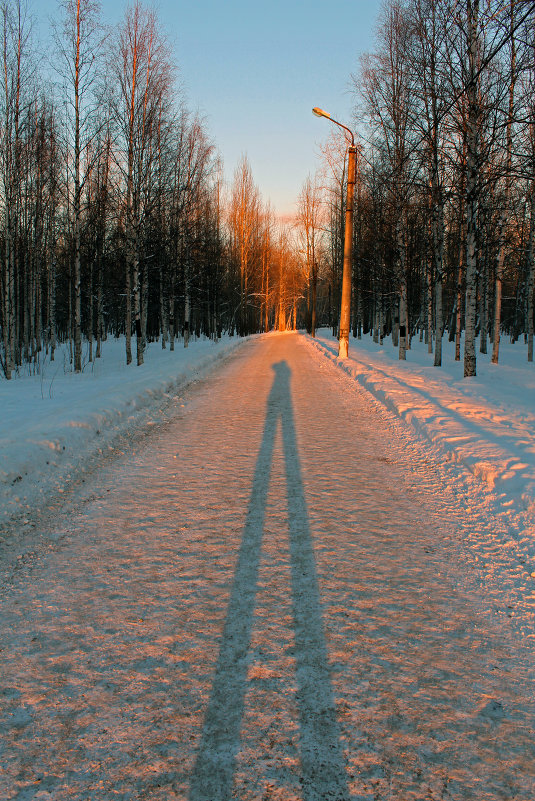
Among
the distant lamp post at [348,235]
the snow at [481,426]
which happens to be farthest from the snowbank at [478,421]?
the distant lamp post at [348,235]

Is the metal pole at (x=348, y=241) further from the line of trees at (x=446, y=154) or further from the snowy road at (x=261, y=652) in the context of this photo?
the snowy road at (x=261, y=652)

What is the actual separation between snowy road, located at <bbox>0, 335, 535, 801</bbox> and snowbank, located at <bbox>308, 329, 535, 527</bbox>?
2.03 ft

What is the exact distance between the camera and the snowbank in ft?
15.5

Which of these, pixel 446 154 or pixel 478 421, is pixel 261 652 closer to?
pixel 478 421

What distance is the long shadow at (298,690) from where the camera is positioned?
5.55ft

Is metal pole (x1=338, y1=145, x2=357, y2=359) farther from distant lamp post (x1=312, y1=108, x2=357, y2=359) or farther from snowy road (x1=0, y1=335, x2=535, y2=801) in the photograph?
snowy road (x1=0, y1=335, x2=535, y2=801)

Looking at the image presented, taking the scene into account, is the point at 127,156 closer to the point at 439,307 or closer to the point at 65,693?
the point at 439,307

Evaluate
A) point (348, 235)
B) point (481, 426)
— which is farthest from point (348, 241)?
point (481, 426)

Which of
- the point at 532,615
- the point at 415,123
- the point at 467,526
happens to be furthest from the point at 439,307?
the point at 532,615

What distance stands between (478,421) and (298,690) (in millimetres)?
6414

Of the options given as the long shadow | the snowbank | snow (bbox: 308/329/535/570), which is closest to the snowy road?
the long shadow

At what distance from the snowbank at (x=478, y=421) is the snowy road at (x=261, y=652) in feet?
2.03

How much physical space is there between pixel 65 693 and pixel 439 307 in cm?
1927

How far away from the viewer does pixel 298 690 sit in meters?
2.11
